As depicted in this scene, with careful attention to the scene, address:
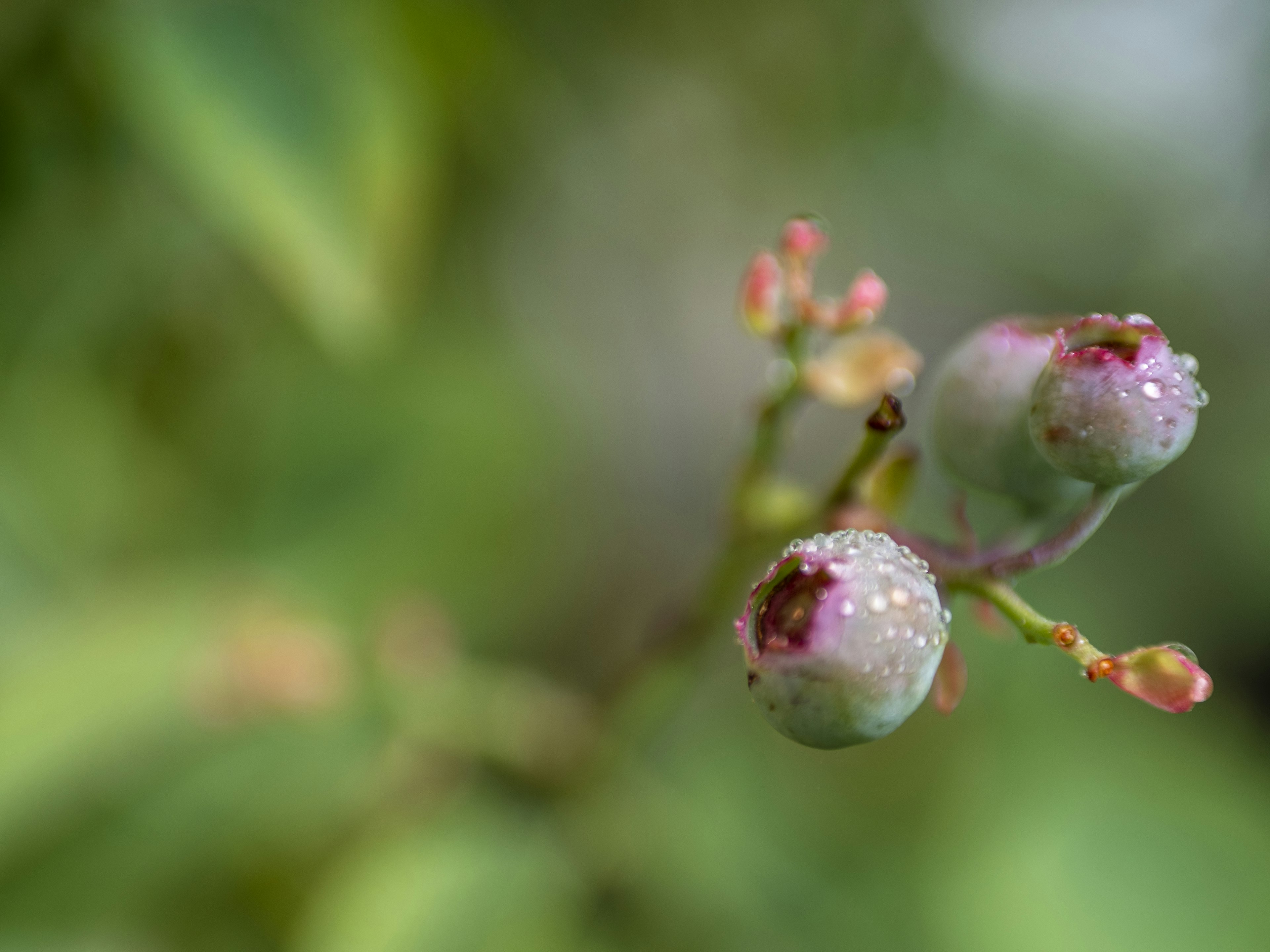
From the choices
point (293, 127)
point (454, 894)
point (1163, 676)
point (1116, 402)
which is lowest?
point (454, 894)

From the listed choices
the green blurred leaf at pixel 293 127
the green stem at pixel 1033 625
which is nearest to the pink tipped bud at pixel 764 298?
the green stem at pixel 1033 625

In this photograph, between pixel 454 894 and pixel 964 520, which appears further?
pixel 454 894


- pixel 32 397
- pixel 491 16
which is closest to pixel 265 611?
pixel 32 397

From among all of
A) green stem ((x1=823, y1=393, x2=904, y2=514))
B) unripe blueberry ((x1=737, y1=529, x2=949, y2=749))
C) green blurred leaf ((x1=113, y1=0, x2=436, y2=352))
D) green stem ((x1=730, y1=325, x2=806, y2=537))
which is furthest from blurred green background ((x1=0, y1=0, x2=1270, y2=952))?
unripe blueberry ((x1=737, y1=529, x2=949, y2=749))

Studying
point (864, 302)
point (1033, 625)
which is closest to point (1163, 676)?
point (1033, 625)

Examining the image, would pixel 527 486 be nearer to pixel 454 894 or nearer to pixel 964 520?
pixel 454 894

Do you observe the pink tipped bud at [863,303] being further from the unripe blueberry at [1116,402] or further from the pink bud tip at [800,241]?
the unripe blueberry at [1116,402]

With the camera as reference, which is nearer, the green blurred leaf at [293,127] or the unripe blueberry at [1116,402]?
the unripe blueberry at [1116,402]

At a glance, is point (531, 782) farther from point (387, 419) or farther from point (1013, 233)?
point (1013, 233)
